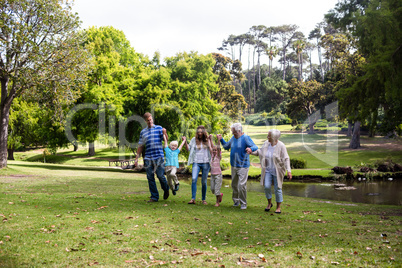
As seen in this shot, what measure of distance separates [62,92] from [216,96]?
3824cm

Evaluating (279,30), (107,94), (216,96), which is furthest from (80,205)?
(279,30)

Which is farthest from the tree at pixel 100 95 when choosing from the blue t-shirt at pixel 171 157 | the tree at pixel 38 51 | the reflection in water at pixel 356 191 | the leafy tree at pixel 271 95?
the leafy tree at pixel 271 95

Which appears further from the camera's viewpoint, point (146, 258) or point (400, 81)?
point (400, 81)

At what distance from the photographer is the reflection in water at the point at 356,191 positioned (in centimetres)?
1725

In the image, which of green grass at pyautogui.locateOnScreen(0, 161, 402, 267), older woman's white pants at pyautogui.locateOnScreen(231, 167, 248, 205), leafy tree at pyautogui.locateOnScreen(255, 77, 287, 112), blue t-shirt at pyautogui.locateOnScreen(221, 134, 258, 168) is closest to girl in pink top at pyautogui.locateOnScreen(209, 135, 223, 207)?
older woman's white pants at pyautogui.locateOnScreen(231, 167, 248, 205)

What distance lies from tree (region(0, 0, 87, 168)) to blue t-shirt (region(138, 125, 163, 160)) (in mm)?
12956

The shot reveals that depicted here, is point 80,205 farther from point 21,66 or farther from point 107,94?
point 107,94

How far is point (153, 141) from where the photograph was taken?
964 centimetres

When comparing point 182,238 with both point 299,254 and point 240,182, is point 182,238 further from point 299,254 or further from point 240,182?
point 240,182

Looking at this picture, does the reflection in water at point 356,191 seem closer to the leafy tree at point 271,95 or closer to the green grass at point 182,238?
the green grass at point 182,238

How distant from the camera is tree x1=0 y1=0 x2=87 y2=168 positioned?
62.1ft

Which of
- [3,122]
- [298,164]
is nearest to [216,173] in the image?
[3,122]

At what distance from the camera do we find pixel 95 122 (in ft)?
98.4

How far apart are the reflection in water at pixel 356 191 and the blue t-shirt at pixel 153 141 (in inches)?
455
